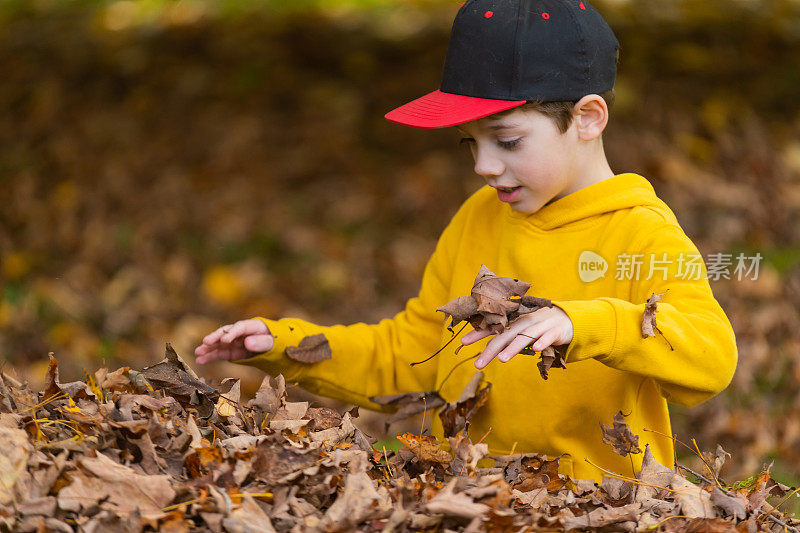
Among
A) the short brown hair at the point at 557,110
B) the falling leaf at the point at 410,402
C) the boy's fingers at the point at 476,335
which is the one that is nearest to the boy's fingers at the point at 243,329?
the falling leaf at the point at 410,402

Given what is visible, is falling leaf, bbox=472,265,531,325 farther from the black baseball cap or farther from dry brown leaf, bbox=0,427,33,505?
dry brown leaf, bbox=0,427,33,505

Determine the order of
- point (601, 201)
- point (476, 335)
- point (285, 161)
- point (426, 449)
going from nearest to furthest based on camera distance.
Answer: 1. point (476, 335)
2. point (426, 449)
3. point (601, 201)
4. point (285, 161)

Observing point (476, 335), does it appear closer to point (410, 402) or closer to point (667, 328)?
point (667, 328)

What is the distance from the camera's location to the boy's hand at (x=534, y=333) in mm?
1890

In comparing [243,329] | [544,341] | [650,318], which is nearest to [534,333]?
[544,341]

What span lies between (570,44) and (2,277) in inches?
180

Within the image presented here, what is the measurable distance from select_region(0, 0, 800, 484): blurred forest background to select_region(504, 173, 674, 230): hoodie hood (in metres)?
2.65

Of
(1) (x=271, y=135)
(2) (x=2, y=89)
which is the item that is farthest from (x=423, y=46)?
(2) (x=2, y=89)

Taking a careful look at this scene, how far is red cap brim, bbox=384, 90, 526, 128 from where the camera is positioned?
7.28 feet

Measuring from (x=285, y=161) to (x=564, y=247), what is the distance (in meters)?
4.69

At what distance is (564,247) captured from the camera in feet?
7.99

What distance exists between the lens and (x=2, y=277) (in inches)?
228

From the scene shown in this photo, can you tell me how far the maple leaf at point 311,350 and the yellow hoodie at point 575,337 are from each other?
0.03 m

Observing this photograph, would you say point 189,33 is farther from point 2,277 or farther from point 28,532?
point 28,532
